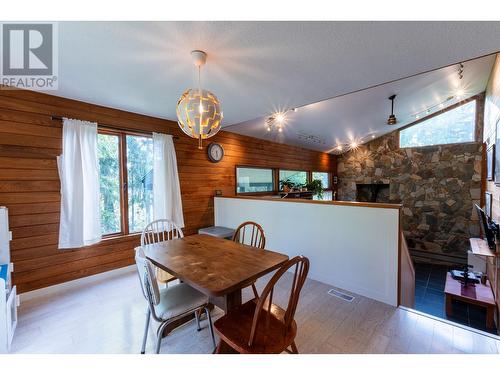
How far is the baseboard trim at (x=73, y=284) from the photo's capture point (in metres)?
2.30

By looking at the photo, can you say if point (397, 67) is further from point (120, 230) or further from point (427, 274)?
point (427, 274)

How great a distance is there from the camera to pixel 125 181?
296cm

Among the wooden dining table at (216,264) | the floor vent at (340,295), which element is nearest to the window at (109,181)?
the wooden dining table at (216,264)

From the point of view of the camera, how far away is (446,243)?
205 inches

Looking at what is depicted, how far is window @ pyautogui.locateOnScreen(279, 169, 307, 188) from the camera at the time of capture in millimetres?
5560

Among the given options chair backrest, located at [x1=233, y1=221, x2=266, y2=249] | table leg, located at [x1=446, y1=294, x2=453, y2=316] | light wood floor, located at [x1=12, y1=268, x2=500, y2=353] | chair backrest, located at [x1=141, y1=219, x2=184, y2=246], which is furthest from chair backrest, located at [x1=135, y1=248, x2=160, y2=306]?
table leg, located at [x1=446, y1=294, x2=453, y2=316]

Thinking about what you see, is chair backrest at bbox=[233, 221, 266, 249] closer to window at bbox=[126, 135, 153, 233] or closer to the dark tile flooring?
window at bbox=[126, 135, 153, 233]

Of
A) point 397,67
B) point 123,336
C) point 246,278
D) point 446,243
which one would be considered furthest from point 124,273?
point 446,243

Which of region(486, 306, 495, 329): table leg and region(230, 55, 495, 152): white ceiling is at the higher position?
region(230, 55, 495, 152): white ceiling

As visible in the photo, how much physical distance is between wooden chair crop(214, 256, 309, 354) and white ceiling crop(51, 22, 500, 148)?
154cm

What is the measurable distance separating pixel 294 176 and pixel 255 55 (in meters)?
4.45

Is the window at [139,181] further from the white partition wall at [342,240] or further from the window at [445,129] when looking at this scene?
the window at [445,129]
